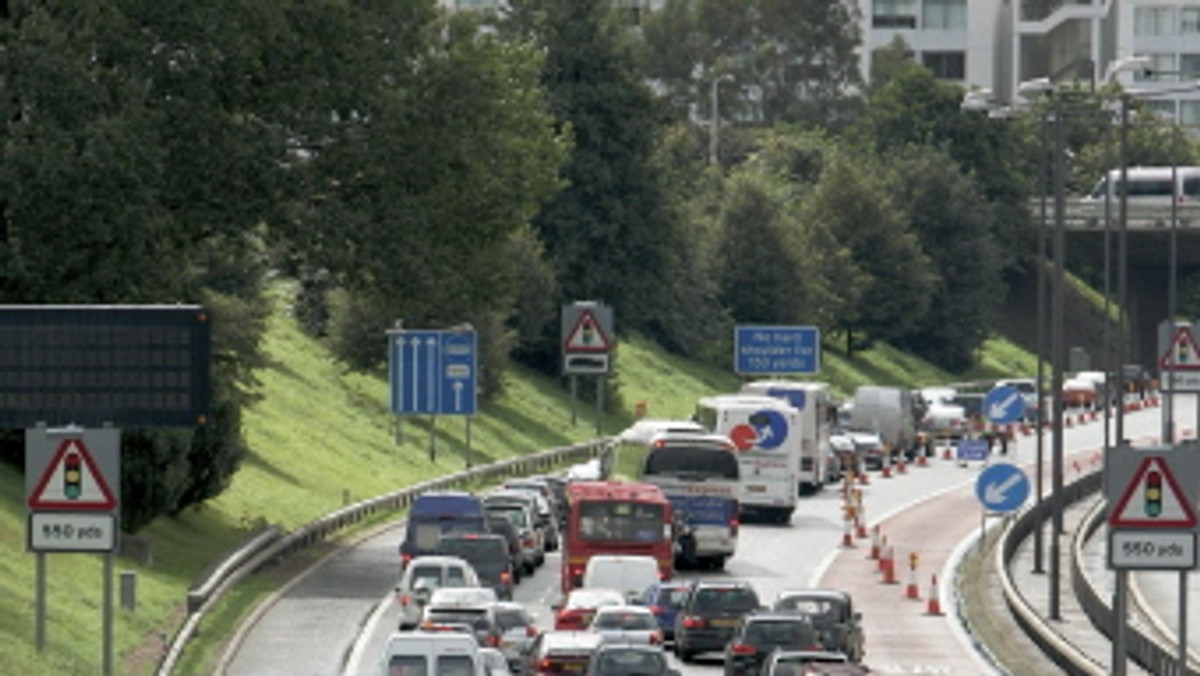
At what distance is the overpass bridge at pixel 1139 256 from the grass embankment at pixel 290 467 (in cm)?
1511

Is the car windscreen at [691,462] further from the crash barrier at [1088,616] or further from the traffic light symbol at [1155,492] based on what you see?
the traffic light symbol at [1155,492]

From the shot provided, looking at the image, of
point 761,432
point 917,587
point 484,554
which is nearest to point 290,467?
point 761,432

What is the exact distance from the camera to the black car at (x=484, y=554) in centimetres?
5422

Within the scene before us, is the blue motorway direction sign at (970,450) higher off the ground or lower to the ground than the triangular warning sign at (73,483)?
lower

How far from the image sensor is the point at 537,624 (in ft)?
172

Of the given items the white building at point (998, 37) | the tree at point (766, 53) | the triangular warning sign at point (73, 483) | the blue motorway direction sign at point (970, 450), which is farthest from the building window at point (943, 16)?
the triangular warning sign at point (73, 483)

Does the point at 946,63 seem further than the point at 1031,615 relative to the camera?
Yes

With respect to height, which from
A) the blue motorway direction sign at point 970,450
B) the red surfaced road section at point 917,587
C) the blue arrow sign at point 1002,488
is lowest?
the red surfaced road section at point 917,587

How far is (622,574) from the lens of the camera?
53625 millimetres

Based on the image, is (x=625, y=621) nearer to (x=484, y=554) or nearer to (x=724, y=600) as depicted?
(x=724, y=600)

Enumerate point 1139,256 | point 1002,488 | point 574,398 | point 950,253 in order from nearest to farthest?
1. point 1002,488
2. point 574,398
3. point 950,253
4. point 1139,256

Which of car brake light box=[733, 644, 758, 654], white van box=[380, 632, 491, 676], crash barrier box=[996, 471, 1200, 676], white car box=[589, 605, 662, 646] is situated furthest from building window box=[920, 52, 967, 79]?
white van box=[380, 632, 491, 676]

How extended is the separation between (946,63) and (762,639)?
15585 cm

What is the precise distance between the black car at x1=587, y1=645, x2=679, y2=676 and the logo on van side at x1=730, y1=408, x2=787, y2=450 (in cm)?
3604
